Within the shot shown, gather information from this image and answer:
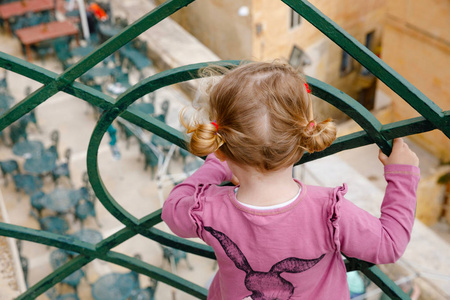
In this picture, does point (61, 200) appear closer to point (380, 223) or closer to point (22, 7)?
point (22, 7)

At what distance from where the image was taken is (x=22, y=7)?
12.3 metres

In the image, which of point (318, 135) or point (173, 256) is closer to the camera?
point (318, 135)

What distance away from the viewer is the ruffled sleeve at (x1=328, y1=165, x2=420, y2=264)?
3.57 feet

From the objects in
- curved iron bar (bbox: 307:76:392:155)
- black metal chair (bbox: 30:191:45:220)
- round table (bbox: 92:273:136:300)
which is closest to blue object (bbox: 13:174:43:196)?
black metal chair (bbox: 30:191:45:220)

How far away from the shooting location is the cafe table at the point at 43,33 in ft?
35.1

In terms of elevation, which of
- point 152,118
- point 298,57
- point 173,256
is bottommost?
point 152,118

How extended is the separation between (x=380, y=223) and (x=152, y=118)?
53 centimetres

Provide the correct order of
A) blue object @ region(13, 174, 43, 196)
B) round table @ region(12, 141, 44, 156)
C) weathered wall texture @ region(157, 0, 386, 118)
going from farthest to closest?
weathered wall texture @ region(157, 0, 386, 118), round table @ region(12, 141, 44, 156), blue object @ region(13, 174, 43, 196)

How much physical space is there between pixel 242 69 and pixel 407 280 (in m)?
4.98

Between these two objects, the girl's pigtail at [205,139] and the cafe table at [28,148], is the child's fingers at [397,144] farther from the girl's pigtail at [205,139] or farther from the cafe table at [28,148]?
the cafe table at [28,148]

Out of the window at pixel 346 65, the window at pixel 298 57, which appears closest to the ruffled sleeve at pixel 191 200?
the window at pixel 298 57

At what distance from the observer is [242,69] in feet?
3.52

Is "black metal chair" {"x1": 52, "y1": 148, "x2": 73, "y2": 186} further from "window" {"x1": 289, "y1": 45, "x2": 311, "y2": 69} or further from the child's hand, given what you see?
the child's hand

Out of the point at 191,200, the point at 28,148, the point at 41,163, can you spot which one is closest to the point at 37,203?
the point at 41,163
